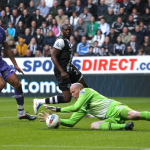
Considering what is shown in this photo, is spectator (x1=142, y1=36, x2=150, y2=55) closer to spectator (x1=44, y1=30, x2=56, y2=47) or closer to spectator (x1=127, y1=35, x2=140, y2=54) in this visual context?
spectator (x1=127, y1=35, x2=140, y2=54)

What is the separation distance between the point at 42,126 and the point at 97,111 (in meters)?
1.27

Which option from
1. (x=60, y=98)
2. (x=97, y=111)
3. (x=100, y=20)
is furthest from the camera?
(x=100, y=20)

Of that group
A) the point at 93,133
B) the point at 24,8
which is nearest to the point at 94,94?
the point at 93,133

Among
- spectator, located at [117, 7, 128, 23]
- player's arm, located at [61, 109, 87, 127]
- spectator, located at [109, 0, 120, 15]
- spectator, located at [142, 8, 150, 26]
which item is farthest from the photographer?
spectator, located at [109, 0, 120, 15]

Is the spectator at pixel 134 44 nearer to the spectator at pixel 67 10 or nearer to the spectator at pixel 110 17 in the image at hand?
the spectator at pixel 110 17

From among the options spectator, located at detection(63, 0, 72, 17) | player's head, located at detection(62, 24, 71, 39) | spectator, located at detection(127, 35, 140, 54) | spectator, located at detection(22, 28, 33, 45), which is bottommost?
spectator, located at detection(127, 35, 140, 54)

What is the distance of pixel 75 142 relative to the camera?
6.39m

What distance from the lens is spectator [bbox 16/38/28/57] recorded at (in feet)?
67.1

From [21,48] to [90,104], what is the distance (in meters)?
13.1

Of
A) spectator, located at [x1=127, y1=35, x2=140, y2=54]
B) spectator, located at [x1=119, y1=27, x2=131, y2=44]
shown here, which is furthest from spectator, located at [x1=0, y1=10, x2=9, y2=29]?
spectator, located at [x1=127, y1=35, x2=140, y2=54]

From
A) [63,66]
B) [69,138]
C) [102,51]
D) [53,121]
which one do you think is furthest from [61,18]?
[69,138]

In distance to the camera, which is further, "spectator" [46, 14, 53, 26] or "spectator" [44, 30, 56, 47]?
"spectator" [46, 14, 53, 26]

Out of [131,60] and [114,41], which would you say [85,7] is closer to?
[114,41]

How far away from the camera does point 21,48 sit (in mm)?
20625
